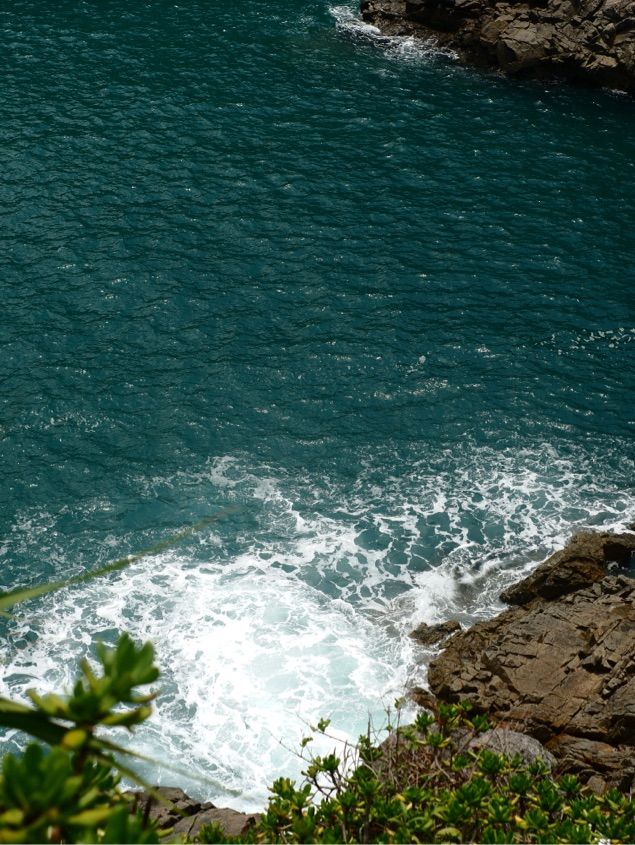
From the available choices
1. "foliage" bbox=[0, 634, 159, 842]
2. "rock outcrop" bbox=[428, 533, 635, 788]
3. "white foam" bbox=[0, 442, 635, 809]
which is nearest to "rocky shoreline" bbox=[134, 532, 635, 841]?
"rock outcrop" bbox=[428, 533, 635, 788]

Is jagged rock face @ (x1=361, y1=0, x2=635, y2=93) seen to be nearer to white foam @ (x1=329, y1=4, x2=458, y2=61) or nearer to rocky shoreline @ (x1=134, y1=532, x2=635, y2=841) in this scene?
white foam @ (x1=329, y1=4, x2=458, y2=61)

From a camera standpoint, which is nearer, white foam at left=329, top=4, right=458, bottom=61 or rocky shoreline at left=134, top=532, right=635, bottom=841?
rocky shoreline at left=134, top=532, right=635, bottom=841

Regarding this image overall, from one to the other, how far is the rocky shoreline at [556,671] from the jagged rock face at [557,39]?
34.2 m

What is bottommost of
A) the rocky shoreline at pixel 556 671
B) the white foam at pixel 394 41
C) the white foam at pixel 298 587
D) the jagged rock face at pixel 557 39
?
the white foam at pixel 298 587

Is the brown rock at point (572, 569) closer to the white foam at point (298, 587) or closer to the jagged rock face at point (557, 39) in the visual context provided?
the white foam at point (298, 587)

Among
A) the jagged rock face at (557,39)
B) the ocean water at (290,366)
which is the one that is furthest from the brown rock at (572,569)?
the jagged rock face at (557,39)

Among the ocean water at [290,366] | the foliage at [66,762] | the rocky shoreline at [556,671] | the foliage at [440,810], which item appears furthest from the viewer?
the ocean water at [290,366]

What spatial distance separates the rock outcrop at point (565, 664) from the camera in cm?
2069

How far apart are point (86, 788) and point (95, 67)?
52.5 meters

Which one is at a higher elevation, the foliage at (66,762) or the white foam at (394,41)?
the foliage at (66,762)

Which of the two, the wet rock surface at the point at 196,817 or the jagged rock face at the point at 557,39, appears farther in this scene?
the jagged rock face at the point at 557,39

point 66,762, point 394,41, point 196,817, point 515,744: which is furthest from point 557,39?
point 66,762

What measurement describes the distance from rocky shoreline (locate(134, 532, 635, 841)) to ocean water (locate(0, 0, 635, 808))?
3.76ft

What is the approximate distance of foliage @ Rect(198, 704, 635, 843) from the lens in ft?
36.1
